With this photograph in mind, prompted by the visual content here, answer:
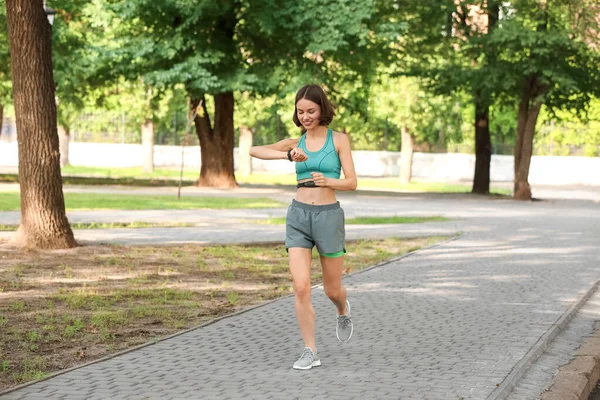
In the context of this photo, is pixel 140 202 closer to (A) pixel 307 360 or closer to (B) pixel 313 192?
(B) pixel 313 192

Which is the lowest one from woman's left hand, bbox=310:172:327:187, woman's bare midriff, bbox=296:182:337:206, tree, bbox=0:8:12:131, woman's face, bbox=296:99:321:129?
woman's bare midriff, bbox=296:182:337:206

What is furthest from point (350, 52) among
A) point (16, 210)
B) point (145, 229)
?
point (145, 229)

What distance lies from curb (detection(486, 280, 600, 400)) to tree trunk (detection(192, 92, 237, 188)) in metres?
26.6

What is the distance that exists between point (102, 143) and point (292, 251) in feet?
199

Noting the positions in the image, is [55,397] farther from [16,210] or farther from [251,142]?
[251,142]

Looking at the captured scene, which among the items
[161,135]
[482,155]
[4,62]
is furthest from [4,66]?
[161,135]

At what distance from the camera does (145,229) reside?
19.8 m

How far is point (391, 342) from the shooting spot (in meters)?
8.58

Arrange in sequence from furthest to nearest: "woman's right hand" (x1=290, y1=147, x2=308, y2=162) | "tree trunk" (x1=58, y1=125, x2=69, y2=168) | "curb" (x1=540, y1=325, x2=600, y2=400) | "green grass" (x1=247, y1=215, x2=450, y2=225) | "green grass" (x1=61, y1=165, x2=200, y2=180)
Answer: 1. "tree trunk" (x1=58, y1=125, x2=69, y2=168)
2. "green grass" (x1=61, y1=165, x2=200, y2=180)
3. "green grass" (x1=247, y1=215, x2=450, y2=225)
4. "woman's right hand" (x1=290, y1=147, x2=308, y2=162)
5. "curb" (x1=540, y1=325, x2=600, y2=400)

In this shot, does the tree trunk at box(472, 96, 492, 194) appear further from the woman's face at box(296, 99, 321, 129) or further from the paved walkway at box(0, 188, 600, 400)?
the woman's face at box(296, 99, 321, 129)

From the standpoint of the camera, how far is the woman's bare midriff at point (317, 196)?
7594 millimetres

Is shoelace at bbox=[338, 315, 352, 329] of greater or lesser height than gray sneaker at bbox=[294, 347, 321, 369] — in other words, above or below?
above

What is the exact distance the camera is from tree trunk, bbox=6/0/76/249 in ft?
49.9

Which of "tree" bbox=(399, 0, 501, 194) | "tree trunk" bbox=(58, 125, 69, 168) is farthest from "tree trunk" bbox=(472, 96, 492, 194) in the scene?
"tree trunk" bbox=(58, 125, 69, 168)
